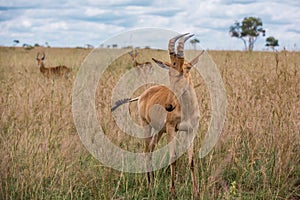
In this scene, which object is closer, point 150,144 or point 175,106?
point 175,106

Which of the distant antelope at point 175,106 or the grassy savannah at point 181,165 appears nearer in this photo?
the grassy savannah at point 181,165

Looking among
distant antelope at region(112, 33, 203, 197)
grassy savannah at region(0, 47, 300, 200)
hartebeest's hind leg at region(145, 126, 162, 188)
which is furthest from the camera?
hartebeest's hind leg at region(145, 126, 162, 188)

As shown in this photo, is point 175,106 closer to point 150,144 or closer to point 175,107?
point 175,107

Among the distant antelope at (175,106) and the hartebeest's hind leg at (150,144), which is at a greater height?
the distant antelope at (175,106)

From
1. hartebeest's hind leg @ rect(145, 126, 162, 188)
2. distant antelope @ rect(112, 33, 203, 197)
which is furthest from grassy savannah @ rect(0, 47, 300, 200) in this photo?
distant antelope @ rect(112, 33, 203, 197)

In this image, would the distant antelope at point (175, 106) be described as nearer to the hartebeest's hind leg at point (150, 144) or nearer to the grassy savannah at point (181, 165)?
the hartebeest's hind leg at point (150, 144)

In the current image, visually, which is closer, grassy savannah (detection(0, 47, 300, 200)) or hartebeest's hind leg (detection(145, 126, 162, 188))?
grassy savannah (detection(0, 47, 300, 200))

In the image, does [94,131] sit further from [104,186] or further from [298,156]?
[298,156]

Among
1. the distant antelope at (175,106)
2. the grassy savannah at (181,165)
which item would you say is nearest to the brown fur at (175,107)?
the distant antelope at (175,106)

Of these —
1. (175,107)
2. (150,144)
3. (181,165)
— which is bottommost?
(181,165)

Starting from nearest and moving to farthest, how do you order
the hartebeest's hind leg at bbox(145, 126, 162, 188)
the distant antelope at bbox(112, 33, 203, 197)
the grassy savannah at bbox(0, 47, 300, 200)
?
the grassy savannah at bbox(0, 47, 300, 200) < the distant antelope at bbox(112, 33, 203, 197) < the hartebeest's hind leg at bbox(145, 126, 162, 188)

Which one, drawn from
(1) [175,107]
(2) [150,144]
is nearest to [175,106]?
(1) [175,107]

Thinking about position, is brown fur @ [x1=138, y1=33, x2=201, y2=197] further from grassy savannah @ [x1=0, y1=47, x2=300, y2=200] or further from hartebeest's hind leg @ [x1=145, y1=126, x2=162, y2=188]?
grassy savannah @ [x1=0, y1=47, x2=300, y2=200]

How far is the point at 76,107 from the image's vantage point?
5.61 m
